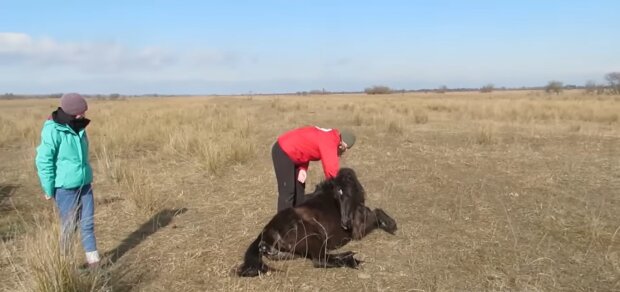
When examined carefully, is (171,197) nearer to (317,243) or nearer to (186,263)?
(186,263)

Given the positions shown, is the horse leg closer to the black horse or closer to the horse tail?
the black horse

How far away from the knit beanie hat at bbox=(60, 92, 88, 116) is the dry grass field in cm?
92

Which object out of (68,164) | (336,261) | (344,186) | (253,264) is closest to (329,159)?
(344,186)

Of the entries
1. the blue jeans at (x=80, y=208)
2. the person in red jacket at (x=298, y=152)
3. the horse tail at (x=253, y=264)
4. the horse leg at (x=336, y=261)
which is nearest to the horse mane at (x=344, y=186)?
the person in red jacket at (x=298, y=152)

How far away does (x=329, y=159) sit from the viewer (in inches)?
178

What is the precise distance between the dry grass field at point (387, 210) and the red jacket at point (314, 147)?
87 centimetres

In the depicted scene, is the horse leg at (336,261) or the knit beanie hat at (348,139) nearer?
the horse leg at (336,261)

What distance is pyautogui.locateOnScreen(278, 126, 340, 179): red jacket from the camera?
14.9ft

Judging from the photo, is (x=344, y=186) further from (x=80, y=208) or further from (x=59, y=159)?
(x=59, y=159)

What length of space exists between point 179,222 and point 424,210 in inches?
115

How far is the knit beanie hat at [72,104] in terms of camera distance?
12.7 feet

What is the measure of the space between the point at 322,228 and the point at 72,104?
2338 mm

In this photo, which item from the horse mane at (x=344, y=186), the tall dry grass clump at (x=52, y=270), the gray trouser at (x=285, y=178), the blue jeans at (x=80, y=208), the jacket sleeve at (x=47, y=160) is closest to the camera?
the tall dry grass clump at (x=52, y=270)

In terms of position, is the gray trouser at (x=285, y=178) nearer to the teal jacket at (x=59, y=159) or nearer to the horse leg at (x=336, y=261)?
the horse leg at (x=336, y=261)
